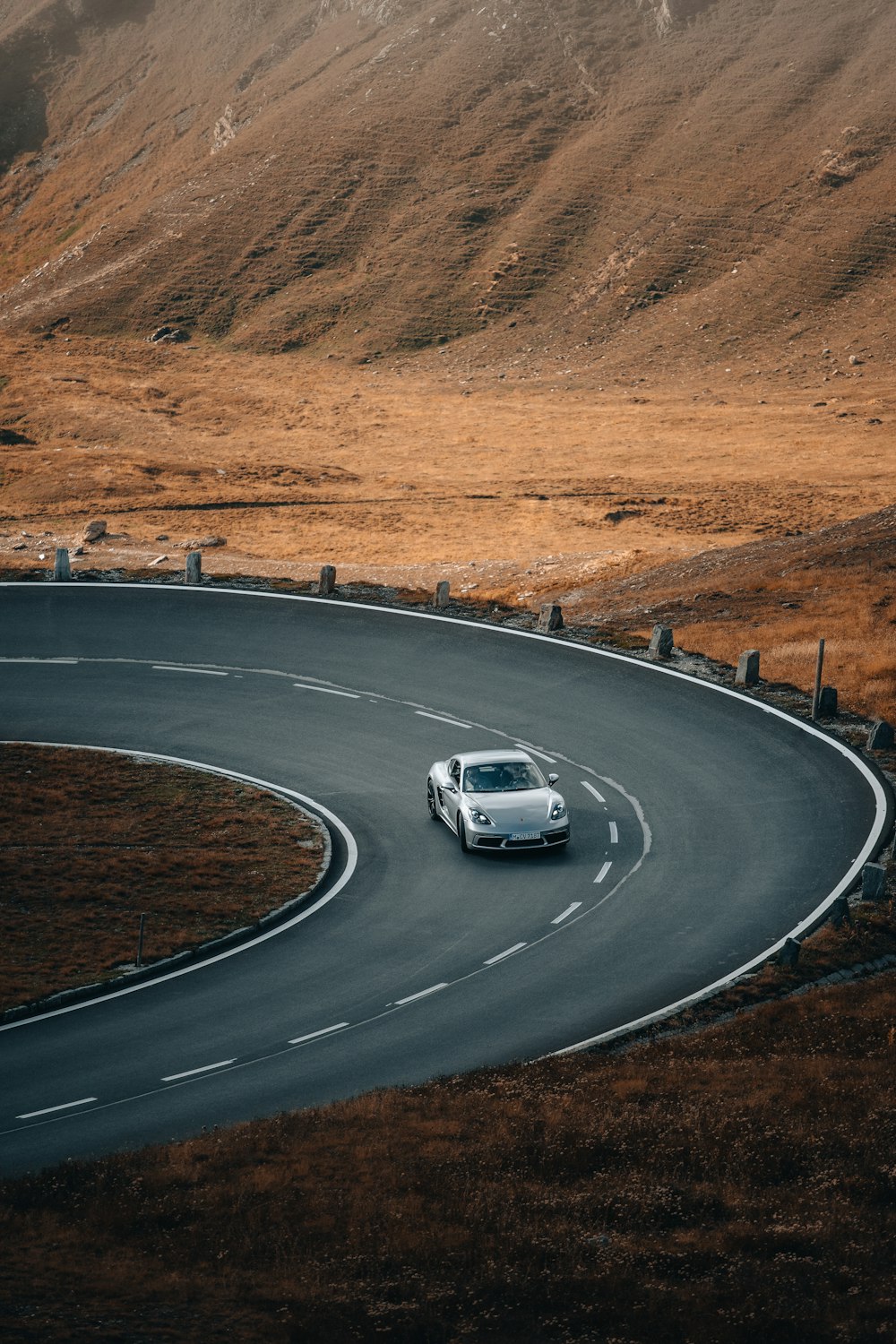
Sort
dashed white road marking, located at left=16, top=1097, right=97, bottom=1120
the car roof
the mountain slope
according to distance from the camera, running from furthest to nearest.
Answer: the mountain slope → the car roof → dashed white road marking, located at left=16, top=1097, right=97, bottom=1120

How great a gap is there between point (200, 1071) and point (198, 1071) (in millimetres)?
21

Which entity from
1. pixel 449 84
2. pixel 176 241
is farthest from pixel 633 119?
pixel 176 241

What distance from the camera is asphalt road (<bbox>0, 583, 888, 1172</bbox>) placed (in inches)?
655

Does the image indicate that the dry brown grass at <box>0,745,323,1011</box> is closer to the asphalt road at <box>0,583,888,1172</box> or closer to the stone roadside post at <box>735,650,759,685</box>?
the asphalt road at <box>0,583,888,1172</box>

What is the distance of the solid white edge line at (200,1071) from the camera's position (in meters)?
16.1

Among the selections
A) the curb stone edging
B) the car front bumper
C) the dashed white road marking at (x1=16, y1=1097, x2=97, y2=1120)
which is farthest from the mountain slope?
the dashed white road marking at (x1=16, y1=1097, x2=97, y2=1120)

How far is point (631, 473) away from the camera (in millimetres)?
66500

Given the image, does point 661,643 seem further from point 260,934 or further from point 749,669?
point 260,934

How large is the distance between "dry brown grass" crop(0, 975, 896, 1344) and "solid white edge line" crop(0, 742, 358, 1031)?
4919mm

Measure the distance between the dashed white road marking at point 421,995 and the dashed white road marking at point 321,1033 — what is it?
86cm

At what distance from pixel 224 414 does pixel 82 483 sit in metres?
22.9

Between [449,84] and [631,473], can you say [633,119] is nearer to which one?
[449,84]

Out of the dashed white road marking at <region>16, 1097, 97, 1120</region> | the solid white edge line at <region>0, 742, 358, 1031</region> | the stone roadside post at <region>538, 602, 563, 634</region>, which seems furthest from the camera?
the stone roadside post at <region>538, 602, 563, 634</region>

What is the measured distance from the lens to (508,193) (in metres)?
117
